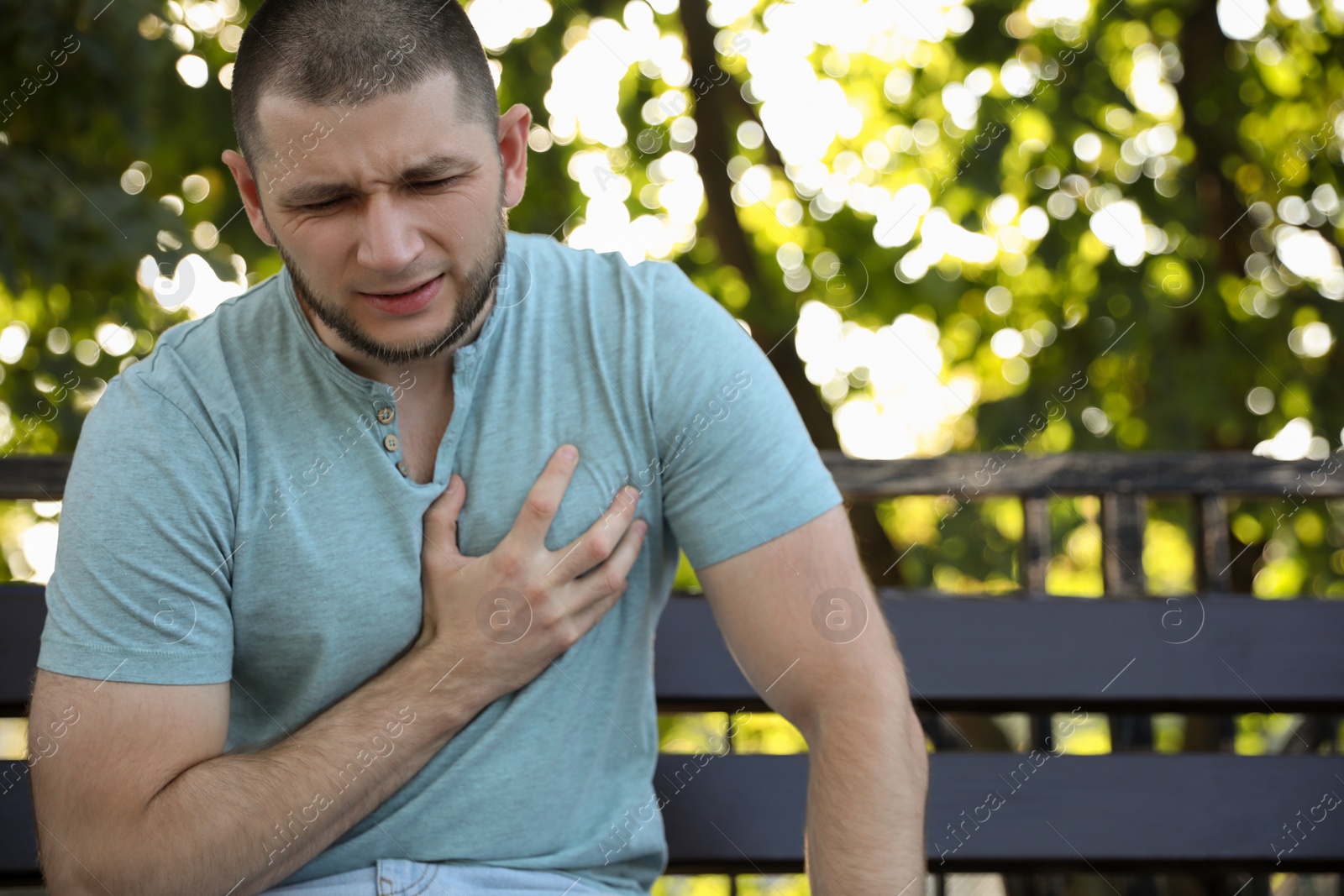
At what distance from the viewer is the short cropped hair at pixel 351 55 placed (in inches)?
54.9

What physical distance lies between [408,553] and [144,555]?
0.32m

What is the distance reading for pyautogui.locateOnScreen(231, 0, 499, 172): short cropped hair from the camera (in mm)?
1395

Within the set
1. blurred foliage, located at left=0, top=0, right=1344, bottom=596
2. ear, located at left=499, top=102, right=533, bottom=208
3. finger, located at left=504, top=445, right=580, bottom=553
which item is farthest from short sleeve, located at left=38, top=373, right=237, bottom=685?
blurred foliage, located at left=0, top=0, right=1344, bottom=596

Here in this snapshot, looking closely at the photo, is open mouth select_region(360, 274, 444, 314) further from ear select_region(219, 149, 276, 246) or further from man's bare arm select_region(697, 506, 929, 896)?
man's bare arm select_region(697, 506, 929, 896)

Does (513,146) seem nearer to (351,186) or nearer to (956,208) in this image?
(351,186)

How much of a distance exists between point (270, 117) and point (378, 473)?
0.47 metres

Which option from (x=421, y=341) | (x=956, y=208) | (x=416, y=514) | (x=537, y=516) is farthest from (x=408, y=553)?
(x=956, y=208)

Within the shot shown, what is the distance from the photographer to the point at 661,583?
165 cm

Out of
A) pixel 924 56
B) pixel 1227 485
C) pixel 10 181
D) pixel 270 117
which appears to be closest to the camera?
pixel 270 117

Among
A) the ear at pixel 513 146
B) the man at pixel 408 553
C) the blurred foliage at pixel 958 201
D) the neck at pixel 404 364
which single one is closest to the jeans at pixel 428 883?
the man at pixel 408 553

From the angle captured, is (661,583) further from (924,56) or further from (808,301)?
(924,56)

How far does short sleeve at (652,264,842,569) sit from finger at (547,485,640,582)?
7cm

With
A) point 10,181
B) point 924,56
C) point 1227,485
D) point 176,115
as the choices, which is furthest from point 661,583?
point 924,56

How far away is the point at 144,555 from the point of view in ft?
4.49
